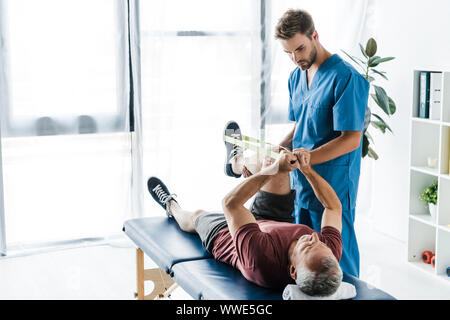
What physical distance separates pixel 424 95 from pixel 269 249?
174 cm

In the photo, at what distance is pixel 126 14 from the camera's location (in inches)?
142

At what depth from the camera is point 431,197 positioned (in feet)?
11.3

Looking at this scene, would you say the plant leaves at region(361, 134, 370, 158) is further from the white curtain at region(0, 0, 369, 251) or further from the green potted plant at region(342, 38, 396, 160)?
the white curtain at region(0, 0, 369, 251)

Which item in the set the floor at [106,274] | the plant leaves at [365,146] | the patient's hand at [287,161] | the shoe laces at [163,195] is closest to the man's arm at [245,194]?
the patient's hand at [287,161]

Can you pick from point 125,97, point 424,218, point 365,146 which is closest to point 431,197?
point 424,218

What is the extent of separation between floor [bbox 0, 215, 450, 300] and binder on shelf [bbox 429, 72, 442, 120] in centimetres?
88

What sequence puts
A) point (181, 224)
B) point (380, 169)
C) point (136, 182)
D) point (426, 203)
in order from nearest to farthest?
1. point (181, 224)
2. point (426, 203)
3. point (136, 182)
4. point (380, 169)

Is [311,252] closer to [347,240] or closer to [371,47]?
[347,240]

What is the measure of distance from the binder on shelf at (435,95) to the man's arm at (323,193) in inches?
53.2
